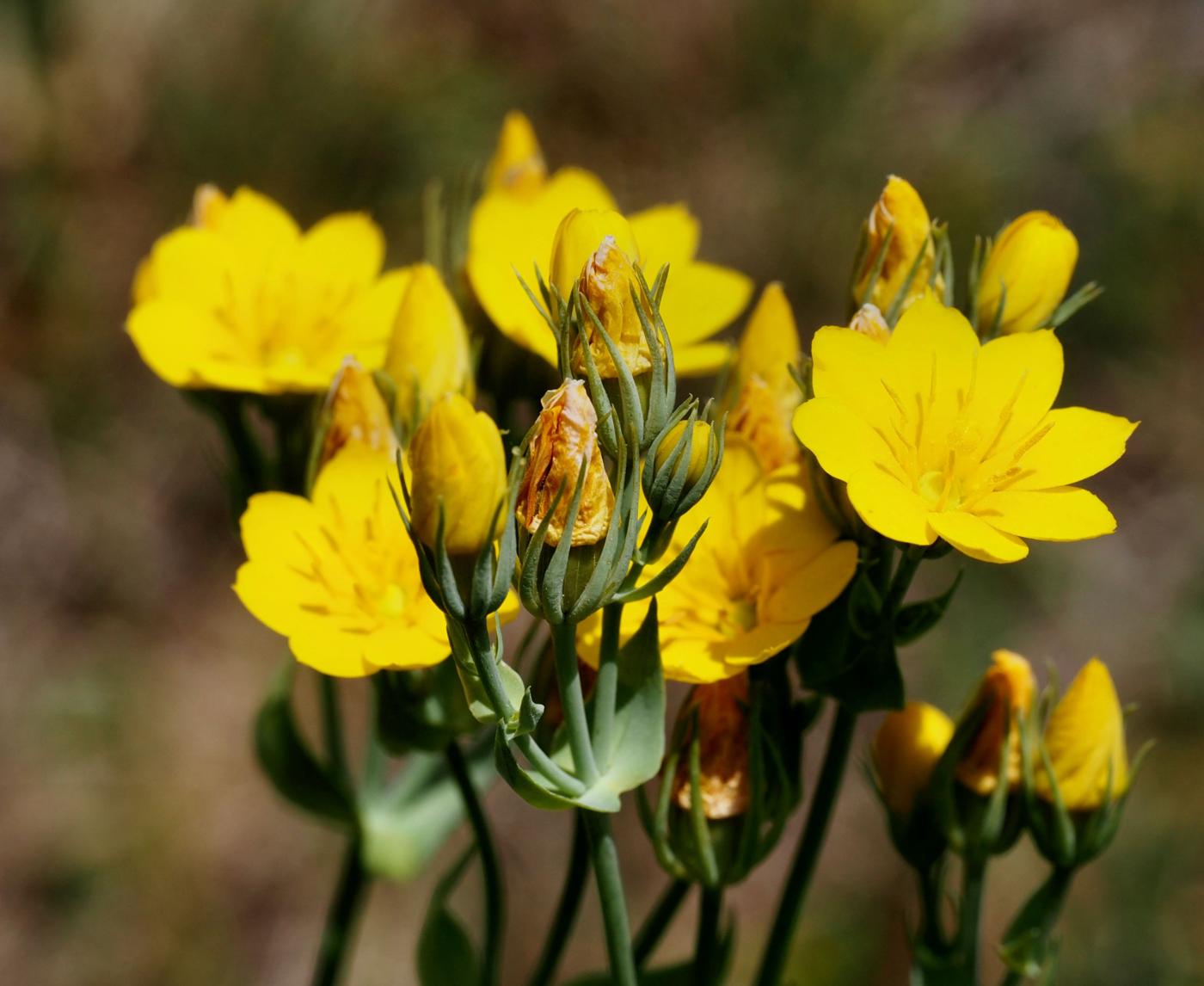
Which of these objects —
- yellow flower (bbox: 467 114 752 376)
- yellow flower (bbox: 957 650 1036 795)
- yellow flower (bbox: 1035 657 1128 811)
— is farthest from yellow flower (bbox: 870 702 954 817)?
yellow flower (bbox: 467 114 752 376)

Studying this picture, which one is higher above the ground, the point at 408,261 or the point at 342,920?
the point at 408,261

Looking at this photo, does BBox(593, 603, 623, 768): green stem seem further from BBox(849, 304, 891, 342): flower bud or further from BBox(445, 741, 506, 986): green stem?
BBox(849, 304, 891, 342): flower bud

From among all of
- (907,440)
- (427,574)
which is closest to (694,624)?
(907,440)

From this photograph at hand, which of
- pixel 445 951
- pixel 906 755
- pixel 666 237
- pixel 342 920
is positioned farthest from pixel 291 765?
pixel 666 237

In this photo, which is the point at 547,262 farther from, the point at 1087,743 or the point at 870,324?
the point at 1087,743

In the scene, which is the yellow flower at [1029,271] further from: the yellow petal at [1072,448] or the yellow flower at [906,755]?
the yellow flower at [906,755]
